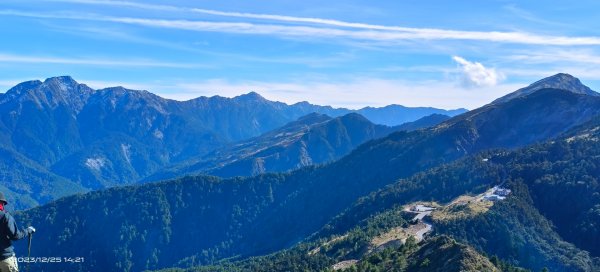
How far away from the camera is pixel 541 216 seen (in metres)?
199

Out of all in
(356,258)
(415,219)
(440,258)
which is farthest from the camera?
(415,219)

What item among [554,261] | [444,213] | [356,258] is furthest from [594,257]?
[356,258]

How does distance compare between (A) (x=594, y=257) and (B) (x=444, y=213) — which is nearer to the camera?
(A) (x=594, y=257)

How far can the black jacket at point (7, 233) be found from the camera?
2330 cm

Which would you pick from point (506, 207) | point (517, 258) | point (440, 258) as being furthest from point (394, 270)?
point (506, 207)

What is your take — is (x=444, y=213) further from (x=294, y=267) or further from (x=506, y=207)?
(x=294, y=267)

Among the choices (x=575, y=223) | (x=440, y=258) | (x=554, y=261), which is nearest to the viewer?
(x=440, y=258)

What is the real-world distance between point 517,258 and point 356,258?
51265 mm

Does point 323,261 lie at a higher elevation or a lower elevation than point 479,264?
lower

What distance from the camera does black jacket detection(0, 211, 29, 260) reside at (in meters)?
23.3

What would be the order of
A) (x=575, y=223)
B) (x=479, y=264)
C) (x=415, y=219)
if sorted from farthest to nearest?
(x=575, y=223)
(x=415, y=219)
(x=479, y=264)

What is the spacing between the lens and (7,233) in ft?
77.2

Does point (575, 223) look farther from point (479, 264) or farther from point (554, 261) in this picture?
point (479, 264)

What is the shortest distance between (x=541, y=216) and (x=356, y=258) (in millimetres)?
84351
